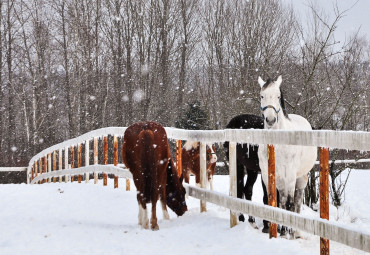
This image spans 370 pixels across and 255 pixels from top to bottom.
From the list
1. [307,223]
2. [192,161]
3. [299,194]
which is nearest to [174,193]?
[299,194]

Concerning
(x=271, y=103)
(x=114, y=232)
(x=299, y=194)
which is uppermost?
(x=271, y=103)

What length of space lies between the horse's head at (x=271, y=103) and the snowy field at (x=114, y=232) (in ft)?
4.19

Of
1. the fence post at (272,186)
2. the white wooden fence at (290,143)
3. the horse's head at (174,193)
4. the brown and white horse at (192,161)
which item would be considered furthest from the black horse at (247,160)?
the brown and white horse at (192,161)

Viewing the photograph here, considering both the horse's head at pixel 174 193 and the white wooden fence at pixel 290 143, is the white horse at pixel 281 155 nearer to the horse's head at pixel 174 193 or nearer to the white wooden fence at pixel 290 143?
the white wooden fence at pixel 290 143

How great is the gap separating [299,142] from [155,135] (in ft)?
8.06

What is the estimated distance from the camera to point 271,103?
5.38m

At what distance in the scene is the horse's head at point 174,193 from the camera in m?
6.29

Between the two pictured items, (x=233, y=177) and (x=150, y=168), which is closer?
(x=233, y=177)

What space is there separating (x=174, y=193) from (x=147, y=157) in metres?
0.76

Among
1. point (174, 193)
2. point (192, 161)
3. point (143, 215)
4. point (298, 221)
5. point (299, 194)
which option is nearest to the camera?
point (298, 221)

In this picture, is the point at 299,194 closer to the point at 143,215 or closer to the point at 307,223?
the point at 143,215

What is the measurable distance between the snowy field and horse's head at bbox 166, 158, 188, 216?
0.44ft

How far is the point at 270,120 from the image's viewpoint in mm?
5203

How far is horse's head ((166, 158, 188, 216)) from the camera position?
629 centimetres
